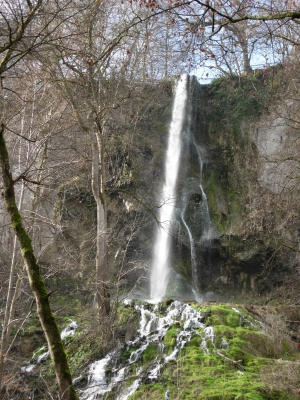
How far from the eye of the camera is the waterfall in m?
13.7

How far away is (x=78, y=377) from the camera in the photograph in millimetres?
8117

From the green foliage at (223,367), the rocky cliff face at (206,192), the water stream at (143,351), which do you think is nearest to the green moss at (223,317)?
the green foliage at (223,367)

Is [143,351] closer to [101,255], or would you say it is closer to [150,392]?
[150,392]

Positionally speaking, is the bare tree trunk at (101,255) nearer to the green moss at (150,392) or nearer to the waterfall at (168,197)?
the green moss at (150,392)

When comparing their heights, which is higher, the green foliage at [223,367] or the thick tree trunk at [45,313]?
the thick tree trunk at [45,313]

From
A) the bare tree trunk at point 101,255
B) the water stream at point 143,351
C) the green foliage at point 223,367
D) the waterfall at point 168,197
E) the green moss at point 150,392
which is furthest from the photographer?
the waterfall at point 168,197

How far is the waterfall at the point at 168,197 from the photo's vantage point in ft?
45.0

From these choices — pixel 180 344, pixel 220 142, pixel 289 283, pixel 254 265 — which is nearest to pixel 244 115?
pixel 220 142

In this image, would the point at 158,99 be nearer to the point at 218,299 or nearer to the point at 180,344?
the point at 218,299

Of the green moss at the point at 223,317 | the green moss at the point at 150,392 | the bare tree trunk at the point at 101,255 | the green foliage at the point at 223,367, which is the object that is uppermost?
the bare tree trunk at the point at 101,255

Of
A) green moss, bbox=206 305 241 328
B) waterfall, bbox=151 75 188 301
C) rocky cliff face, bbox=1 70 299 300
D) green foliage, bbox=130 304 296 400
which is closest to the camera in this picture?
green foliage, bbox=130 304 296 400

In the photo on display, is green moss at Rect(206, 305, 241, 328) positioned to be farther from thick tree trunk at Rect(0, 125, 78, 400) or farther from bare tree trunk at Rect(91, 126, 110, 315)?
thick tree trunk at Rect(0, 125, 78, 400)

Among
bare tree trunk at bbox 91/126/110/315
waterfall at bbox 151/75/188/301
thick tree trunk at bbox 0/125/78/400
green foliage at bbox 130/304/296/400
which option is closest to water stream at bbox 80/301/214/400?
green foliage at bbox 130/304/296/400

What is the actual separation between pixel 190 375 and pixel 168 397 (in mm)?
692
